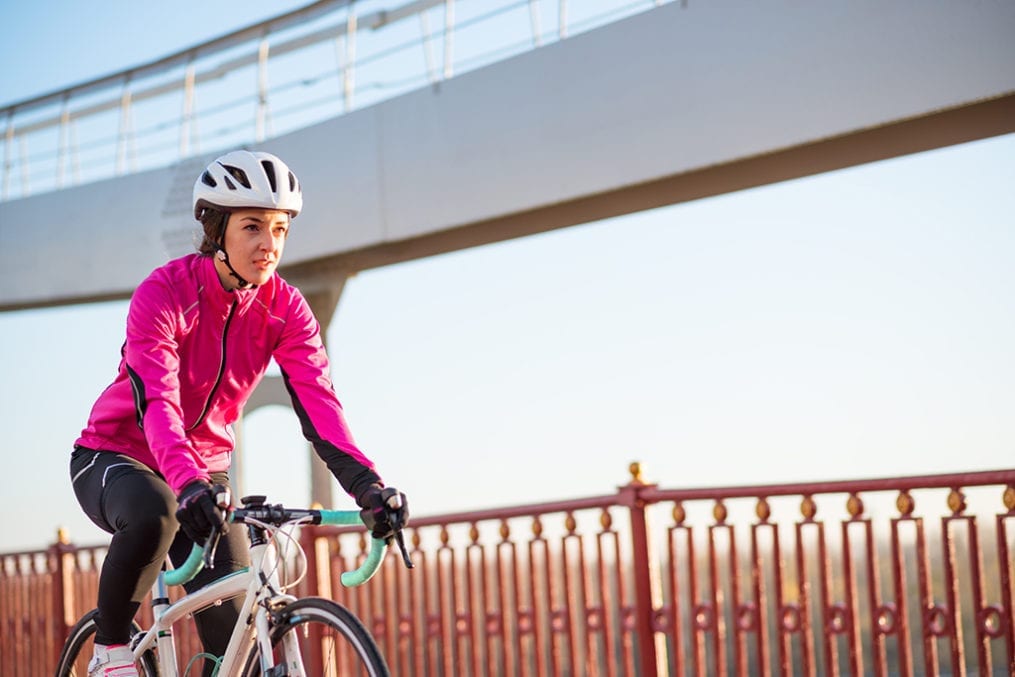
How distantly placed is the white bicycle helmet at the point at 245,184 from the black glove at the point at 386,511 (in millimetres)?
865

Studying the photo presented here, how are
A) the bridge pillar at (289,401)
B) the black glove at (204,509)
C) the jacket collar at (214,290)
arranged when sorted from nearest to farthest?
the black glove at (204,509), the jacket collar at (214,290), the bridge pillar at (289,401)

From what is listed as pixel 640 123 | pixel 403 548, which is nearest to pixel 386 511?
pixel 403 548

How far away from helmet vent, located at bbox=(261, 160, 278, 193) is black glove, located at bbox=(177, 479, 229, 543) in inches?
36.0

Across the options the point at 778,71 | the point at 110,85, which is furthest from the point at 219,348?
the point at 110,85

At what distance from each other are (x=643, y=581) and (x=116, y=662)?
3.52m

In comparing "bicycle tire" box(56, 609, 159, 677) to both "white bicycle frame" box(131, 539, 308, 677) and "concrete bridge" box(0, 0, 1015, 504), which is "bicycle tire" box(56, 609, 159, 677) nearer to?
"white bicycle frame" box(131, 539, 308, 677)

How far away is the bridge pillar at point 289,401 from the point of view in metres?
13.9

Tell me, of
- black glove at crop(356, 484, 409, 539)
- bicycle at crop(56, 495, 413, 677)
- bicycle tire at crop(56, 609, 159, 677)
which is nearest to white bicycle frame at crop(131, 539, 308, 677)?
bicycle at crop(56, 495, 413, 677)

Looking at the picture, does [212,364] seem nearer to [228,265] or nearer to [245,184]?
[228,265]

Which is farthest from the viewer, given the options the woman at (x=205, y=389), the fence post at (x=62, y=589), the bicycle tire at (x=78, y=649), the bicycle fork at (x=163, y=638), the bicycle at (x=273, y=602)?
the fence post at (x=62, y=589)

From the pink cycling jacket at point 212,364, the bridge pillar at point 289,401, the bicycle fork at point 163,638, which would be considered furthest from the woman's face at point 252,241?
the bridge pillar at point 289,401

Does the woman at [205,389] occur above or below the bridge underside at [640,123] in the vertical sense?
below

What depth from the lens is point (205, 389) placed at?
3719 mm

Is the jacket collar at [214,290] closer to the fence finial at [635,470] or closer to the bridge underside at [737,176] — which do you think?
the fence finial at [635,470]
